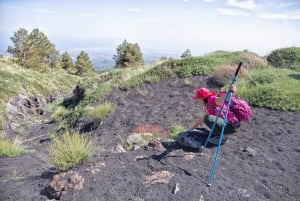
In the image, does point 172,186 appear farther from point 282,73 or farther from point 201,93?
point 282,73

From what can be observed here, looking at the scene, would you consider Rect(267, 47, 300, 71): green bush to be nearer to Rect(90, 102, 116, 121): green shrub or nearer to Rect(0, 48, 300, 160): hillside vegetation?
Rect(0, 48, 300, 160): hillside vegetation

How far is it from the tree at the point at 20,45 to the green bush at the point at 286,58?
35.8 metres

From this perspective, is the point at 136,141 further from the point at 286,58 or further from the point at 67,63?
the point at 67,63

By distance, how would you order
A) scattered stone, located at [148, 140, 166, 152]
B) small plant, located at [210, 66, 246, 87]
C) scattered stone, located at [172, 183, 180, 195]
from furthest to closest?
small plant, located at [210, 66, 246, 87] < scattered stone, located at [148, 140, 166, 152] < scattered stone, located at [172, 183, 180, 195]

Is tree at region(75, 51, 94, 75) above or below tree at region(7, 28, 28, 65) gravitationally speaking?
below

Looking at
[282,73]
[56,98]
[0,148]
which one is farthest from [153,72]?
[56,98]

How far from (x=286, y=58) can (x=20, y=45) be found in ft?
125

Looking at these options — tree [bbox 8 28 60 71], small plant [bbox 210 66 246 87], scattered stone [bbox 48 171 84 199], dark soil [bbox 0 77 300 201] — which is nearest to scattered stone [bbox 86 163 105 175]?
dark soil [bbox 0 77 300 201]

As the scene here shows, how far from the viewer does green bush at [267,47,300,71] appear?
13.4m

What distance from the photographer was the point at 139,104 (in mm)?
11914

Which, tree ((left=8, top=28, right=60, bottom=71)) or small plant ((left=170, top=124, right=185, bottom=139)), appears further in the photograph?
tree ((left=8, top=28, right=60, bottom=71))

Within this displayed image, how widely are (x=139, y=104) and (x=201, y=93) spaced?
643cm

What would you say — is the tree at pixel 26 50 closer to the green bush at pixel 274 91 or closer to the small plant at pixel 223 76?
the small plant at pixel 223 76

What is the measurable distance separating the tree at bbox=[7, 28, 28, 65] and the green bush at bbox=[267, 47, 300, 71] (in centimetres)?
3582
